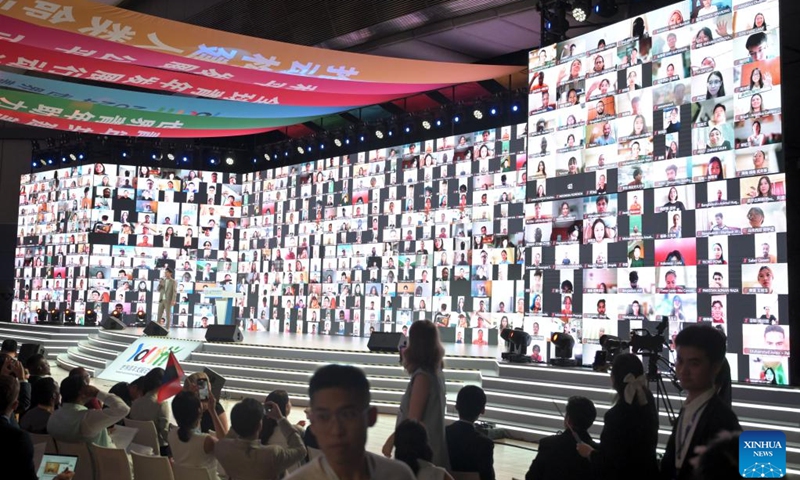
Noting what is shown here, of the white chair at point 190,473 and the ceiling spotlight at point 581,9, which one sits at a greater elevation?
the ceiling spotlight at point 581,9

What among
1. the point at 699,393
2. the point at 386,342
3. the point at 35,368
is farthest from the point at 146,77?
the point at 699,393

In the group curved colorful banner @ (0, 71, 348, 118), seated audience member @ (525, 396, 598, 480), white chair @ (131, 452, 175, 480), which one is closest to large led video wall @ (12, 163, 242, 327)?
curved colorful banner @ (0, 71, 348, 118)

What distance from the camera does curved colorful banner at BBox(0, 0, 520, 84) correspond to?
35.1 feet

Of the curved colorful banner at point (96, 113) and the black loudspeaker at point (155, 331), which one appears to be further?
the black loudspeaker at point (155, 331)

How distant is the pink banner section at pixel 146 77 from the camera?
12.9 metres

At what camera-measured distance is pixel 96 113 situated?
1617 centimetres

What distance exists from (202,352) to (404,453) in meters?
13.4

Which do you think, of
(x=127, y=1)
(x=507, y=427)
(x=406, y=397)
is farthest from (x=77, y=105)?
(x=406, y=397)

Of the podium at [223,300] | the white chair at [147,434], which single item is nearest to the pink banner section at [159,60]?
the white chair at [147,434]

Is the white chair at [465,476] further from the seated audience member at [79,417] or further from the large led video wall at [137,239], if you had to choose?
the large led video wall at [137,239]

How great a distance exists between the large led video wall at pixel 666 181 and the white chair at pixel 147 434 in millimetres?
7417

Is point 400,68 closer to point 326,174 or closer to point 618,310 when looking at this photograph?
point 618,310

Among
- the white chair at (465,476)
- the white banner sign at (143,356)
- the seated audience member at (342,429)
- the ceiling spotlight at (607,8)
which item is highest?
the ceiling spotlight at (607,8)

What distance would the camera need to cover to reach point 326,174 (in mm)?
22000
